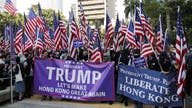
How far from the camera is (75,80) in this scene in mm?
14055

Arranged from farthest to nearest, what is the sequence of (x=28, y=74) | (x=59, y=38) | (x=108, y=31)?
1. (x=108, y=31)
2. (x=59, y=38)
3. (x=28, y=74)

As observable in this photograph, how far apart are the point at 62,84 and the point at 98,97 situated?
133 cm

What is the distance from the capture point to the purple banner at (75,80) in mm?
13695

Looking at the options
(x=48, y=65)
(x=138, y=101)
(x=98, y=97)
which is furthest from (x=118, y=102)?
(x=48, y=65)

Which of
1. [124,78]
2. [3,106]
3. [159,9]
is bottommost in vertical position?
[3,106]

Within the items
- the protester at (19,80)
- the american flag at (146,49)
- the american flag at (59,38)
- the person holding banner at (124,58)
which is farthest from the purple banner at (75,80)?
the american flag at (59,38)

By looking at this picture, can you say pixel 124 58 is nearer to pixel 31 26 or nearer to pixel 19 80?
pixel 19 80

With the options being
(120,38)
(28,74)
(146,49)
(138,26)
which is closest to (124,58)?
(138,26)

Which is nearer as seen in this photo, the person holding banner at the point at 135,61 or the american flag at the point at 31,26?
the person holding banner at the point at 135,61

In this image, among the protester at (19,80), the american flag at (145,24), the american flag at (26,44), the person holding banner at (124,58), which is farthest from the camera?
the american flag at (26,44)

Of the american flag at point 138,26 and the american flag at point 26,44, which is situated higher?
the american flag at point 138,26

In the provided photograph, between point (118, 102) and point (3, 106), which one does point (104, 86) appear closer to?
point (118, 102)

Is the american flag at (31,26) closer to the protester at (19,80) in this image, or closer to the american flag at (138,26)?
the protester at (19,80)

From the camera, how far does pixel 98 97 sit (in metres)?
13.8
